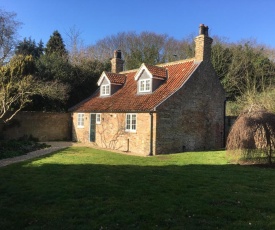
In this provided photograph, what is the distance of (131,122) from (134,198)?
1283 centimetres

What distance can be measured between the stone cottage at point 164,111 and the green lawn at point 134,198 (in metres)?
6.63

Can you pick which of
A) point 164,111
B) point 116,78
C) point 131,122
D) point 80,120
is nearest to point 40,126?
point 80,120

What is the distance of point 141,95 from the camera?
2220 cm

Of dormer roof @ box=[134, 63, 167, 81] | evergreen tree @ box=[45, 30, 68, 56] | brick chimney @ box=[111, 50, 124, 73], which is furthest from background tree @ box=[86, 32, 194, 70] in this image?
dormer roof @ box=[134, 63, 167, 81]

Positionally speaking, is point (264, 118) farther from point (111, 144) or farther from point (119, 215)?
point (111, 144)

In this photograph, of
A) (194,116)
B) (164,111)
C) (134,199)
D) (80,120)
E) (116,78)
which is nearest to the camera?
(134,199)

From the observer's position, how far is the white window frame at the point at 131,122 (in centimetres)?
2050

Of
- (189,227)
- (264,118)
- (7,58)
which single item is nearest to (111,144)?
(264,118)

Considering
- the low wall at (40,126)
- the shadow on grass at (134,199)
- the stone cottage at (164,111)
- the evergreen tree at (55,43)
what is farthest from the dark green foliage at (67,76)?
the shadow on grass at (134,199)

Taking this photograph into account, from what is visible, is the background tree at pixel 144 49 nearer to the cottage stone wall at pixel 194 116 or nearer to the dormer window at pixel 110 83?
the dormer window at pixel 110 83

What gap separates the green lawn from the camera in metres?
6.35

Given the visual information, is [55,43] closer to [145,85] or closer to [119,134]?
[145,85]

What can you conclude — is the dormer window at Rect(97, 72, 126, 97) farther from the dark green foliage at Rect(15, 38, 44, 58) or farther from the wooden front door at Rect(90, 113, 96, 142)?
the dark green foliage at Rect(15, 38, 44, 58)

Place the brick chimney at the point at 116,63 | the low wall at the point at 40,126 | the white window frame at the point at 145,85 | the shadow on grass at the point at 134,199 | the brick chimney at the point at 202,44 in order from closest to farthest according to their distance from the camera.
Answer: the shadow on grass at the point at 134,199
the brick chimney at the point at 202,44
the white window frame at the point at 145,85
the low wall at the point at 40,126
the brick chimney at the point at 116,63
